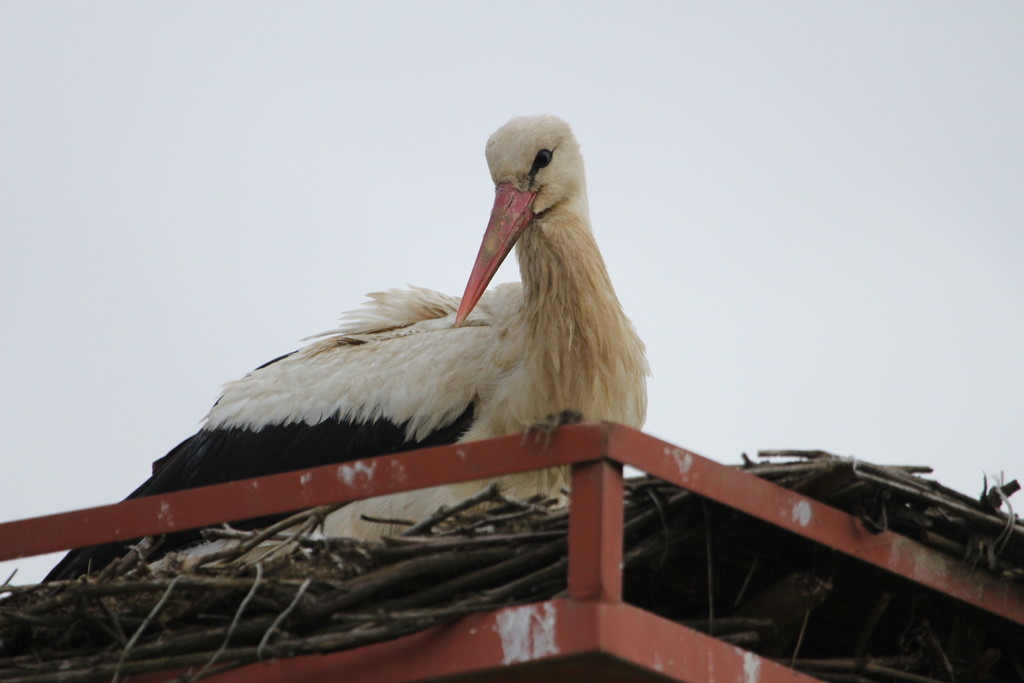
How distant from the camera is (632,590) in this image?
137 inches

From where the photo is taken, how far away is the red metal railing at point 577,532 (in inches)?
114

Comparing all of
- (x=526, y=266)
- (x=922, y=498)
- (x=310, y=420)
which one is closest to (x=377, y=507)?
Result: (x=310, y=420)

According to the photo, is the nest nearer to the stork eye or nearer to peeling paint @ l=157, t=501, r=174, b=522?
peeling paint @ l=157, t=501, r=174, b=522

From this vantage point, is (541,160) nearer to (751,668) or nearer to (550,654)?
(751,668)

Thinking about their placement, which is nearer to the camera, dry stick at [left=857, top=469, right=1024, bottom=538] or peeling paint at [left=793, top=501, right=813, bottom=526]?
peeling paint at [left=793, top=501, right=813, bottom=526]

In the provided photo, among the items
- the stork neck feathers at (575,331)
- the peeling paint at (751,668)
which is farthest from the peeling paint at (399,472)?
the stork neck feathers at (575,331)

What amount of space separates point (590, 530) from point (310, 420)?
259 centimetres

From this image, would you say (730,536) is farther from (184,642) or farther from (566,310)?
(566,310)

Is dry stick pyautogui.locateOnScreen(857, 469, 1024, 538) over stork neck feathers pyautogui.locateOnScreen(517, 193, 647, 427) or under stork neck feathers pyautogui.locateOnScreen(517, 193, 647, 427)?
under

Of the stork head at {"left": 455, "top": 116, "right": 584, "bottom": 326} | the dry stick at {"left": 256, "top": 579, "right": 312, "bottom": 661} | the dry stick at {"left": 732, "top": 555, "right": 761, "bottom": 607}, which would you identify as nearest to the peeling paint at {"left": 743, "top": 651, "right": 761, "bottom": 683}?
the dry stick at {"left": 732, "top": 555, "right": 761, "bottom": 607}

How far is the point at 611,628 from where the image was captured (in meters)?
2.84

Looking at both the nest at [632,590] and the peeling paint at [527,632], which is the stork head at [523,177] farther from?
the peeling paint at [527,632]

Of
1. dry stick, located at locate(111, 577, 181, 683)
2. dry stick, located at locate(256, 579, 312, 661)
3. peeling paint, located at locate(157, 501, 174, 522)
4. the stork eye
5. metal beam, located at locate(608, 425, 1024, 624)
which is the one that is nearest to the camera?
metal beam, located at locate(608, 425, 1024, 624)

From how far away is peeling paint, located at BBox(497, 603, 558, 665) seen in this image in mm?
2896
